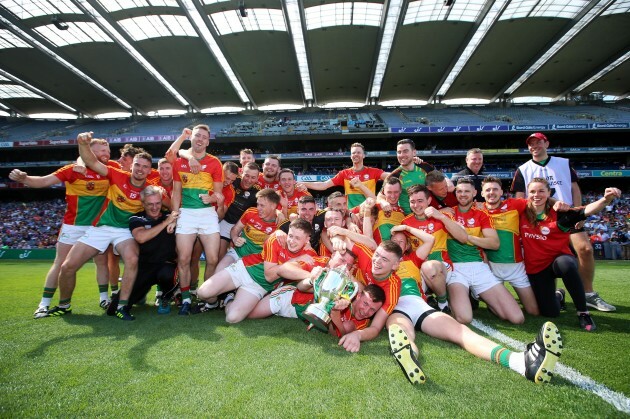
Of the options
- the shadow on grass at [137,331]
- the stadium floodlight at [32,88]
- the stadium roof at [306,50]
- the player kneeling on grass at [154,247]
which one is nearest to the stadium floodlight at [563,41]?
the stadium roof at [306,50]

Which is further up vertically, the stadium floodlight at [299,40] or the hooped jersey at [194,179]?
the stadium floodlight at [299,40]

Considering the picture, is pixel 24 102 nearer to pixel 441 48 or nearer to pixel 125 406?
pixel 441 48

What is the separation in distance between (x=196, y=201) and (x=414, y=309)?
3188mm

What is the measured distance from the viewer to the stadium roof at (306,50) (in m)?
16.6

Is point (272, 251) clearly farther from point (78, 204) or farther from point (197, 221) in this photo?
point (78, 204)

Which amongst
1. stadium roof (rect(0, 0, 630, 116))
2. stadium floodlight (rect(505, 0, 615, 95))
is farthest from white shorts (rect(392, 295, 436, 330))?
stadium floodlight (rect(505, 0, 615, 95))

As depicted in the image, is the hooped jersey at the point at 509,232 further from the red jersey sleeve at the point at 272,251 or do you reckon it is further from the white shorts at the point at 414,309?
the red jersey sleeve at the point at 272,251

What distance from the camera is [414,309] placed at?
3107mm

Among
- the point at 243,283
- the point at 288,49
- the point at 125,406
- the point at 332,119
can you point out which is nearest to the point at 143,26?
the point at 288,49

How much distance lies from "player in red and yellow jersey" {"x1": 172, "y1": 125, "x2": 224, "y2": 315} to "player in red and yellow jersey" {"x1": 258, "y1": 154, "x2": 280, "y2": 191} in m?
0.96

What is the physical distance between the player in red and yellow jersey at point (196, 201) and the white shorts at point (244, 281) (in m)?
0.57

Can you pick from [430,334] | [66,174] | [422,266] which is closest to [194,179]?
[66,174]

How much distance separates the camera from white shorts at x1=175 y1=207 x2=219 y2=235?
4285mm

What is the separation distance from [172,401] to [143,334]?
1572 mm
